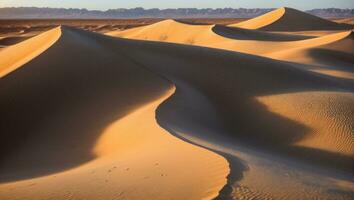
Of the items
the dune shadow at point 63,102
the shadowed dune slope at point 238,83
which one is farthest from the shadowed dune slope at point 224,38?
the dune shadow at point 63,102

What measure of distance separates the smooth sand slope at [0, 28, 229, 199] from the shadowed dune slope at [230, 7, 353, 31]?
92.4 feet

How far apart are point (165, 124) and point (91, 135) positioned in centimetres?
135

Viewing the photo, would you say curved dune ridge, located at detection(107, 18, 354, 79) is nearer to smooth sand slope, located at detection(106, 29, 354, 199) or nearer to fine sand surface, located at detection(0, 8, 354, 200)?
fine sand surface, located at detection(0, 8, 354, 200)

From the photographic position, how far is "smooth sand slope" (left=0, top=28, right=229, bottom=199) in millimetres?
4328

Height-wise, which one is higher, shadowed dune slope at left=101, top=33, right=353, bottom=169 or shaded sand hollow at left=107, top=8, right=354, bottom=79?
shadowed dune slope at left=101, top=33, right=353, bottom=169

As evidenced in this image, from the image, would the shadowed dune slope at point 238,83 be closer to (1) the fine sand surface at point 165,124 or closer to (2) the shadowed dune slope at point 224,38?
(1) the fine sand surface at point 165,124

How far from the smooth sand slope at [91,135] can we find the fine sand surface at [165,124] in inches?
0.8

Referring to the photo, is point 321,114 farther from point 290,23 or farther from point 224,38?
point 290,23

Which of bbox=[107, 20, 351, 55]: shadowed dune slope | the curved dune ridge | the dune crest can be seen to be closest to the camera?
the dune crest

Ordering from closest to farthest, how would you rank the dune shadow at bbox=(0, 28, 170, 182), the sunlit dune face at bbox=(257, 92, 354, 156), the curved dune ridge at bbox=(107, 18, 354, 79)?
the dune shadow at bbox=(0, 28, 170, 182)
the sunlit dune face at bbox=(257, 92, 354, 156)
the curved dune ridge at bbox=(107, 18, 354, 79)

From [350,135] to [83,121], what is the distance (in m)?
4.72

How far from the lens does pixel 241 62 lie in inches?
480

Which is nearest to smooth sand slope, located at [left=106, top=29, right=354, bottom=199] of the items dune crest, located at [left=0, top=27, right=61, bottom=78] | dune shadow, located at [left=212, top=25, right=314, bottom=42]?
dune crest, located at [left=0, top=27, right=61, bottom=78]

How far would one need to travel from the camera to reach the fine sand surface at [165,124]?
4.38 metres
